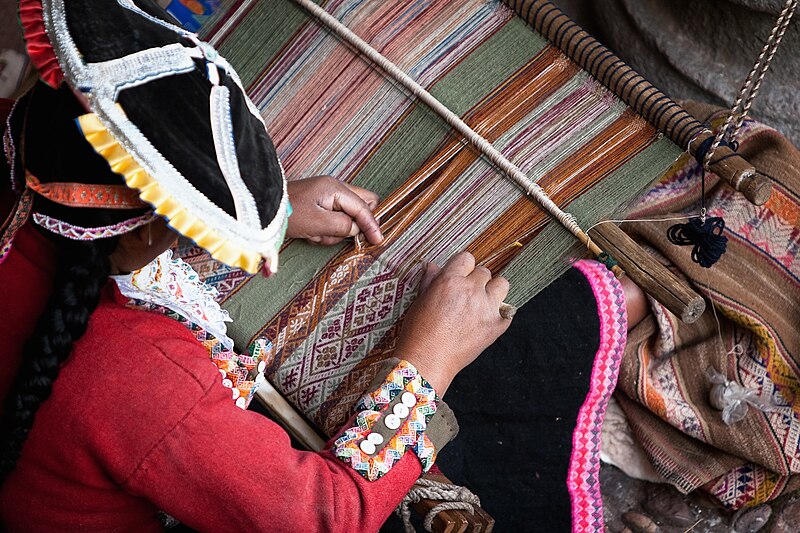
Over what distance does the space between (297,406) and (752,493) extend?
48.9 inches

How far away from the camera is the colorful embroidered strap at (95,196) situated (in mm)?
980

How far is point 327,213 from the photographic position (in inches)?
65.2

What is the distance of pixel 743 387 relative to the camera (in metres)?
1.89

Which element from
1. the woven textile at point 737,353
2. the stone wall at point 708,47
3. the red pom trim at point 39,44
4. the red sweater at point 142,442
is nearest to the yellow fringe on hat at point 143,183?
the red pom trim at point 39,44

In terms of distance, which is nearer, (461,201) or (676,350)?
(461,201)

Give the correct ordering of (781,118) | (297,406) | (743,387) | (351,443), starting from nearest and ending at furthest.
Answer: (351,443) → (297,406) → (743,387) → (781,118)

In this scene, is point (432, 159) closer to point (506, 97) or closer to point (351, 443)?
point (506, 97)

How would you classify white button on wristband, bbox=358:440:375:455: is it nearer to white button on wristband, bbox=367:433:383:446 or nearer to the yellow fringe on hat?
white button on wristband, bbox=367:433:383:446

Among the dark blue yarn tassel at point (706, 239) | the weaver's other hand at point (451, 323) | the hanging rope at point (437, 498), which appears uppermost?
the dark blue yarn tassel at point (706, 239)

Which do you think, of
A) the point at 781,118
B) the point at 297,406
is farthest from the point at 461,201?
the point at 781,118

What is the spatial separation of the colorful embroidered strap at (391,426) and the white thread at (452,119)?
46 cm

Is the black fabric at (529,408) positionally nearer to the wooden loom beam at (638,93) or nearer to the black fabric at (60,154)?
the wooden loom beam at (638,93)

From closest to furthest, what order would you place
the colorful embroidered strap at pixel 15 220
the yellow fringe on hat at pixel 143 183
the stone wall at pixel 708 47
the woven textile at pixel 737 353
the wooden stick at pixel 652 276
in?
the yellow fringe on hat at pixel 143 183
the colorful embroidered strap at pixel 15 220
the wooden stick at pixel 652 276
the woven textile at pixel 737 353
the stone wall at pixel 708 47

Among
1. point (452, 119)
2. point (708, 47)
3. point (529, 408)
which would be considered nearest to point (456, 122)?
point (452, 119)
